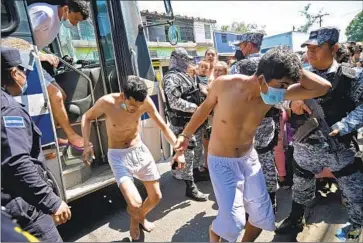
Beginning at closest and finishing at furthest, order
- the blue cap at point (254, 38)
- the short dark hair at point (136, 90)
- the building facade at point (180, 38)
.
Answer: the short dark hair at point (136, 90) < the blue cap at point (254, 38) < the building facade at point (180, 38)

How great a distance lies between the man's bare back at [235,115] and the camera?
2240mm

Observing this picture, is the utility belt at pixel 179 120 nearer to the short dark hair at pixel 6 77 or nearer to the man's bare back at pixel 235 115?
the man's bare back at pixel 235 115

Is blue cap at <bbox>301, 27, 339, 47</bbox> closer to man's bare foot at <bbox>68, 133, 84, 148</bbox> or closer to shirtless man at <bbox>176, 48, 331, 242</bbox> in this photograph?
shirtless man at <bbox>176, 48, 331, 242</bbox>

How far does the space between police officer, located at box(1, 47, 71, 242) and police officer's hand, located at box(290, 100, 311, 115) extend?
203cm

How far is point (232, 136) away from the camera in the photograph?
7.59 feet

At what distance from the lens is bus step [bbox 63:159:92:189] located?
10.4ft

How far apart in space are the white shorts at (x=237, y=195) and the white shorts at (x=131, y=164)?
0.95 m

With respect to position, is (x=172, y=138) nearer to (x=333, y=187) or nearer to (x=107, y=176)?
(x=107, y=176)

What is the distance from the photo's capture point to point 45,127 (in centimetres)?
270

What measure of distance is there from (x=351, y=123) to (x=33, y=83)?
2.58m

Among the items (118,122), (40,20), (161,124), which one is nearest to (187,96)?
(161,124)

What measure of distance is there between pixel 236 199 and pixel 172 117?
1969 millimetres

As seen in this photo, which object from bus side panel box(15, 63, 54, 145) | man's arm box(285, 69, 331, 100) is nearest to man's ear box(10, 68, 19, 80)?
bus side panel box(15, 63, 54, 145)

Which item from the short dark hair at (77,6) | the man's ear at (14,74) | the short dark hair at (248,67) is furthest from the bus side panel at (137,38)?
the man's ear at (14,74)
